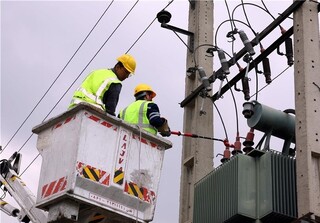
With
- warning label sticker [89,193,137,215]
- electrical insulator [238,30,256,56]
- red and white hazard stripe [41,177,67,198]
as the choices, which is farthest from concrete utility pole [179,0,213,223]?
red and white hazard stripe [41,177,67,198]

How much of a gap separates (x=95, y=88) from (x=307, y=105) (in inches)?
85.8

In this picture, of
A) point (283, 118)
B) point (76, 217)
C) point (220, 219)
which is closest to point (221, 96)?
point (283, 118)

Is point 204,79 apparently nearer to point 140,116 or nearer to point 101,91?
point 140,116

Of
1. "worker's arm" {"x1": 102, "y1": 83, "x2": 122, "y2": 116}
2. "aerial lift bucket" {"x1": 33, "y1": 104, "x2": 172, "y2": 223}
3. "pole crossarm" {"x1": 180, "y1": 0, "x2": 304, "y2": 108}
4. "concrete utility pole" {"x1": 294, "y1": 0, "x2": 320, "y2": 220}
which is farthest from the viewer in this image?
"pole crossarm" {"x1": 180, "y1": 0, "x2": 304, "y2": 108}

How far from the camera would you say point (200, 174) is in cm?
967

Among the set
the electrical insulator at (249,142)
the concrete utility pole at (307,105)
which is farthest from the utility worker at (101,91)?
the concrete utility pole at (307,105)

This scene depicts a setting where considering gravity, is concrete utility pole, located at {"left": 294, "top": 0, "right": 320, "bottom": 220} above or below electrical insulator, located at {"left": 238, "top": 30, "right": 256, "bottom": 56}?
below

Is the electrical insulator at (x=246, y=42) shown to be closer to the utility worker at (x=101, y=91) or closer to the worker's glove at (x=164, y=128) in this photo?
the worker's glove at (x=164, y=128)

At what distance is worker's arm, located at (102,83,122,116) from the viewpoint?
7832 mm

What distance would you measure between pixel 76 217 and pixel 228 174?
1.95 m

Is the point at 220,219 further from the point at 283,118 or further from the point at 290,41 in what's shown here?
the point at 290,41

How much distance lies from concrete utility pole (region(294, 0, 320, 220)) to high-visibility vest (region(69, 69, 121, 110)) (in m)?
1.92

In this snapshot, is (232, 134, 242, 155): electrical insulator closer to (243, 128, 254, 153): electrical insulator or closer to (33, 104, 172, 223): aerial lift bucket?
(243, 128, 254, 153): electrical insulator

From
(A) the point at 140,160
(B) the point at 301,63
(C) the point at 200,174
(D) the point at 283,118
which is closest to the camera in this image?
(A) the point at 140,160
